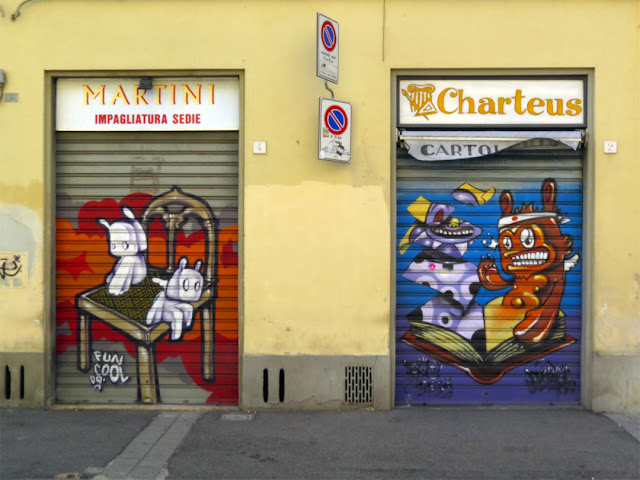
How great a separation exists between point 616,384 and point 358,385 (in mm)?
2869

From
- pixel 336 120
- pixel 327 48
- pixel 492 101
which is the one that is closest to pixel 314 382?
pixel 336 120

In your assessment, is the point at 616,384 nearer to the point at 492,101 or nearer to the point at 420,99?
the point at 492,101

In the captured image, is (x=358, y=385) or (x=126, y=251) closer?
(x=358, y=385)

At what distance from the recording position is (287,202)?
23.5ft

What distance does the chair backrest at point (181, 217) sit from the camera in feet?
24.2

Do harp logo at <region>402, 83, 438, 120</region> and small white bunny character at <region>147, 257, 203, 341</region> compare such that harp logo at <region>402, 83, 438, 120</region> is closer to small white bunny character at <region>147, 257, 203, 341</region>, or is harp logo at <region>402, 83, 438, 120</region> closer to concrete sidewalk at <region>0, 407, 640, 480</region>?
small white bunny character at <region>147, 257, 203, 341</region>

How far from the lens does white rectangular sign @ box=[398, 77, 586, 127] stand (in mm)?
7246

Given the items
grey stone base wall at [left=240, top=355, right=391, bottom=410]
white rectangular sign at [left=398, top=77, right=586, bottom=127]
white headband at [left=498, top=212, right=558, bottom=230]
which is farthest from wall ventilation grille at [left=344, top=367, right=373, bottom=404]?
white rectangular sign at [left=398, top=77, right=586, bottom=127]

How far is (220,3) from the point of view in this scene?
23.4 feet

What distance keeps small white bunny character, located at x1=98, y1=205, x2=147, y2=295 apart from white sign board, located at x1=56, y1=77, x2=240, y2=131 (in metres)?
1.06

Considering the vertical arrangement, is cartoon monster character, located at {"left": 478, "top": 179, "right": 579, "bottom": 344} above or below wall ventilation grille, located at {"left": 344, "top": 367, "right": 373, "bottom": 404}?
above

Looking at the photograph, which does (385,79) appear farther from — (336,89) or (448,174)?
(448,174)

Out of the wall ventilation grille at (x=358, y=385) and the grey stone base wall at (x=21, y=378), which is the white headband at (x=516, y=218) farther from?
the grey stone base wall at (x=21, y=378)

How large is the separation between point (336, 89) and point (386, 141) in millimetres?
817
